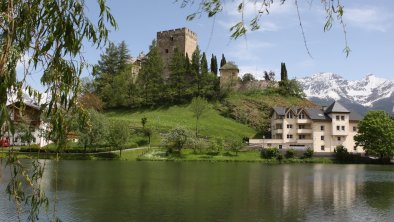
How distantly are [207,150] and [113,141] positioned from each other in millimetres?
16019

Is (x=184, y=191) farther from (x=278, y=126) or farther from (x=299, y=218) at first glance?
(x=278, y=126)

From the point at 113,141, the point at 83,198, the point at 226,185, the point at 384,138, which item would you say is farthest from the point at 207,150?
the point at 83,198

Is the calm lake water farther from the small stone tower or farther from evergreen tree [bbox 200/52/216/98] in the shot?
the small stone tower

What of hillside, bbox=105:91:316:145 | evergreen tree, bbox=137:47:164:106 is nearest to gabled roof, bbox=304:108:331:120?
hillside, bbox=105:91:316:145

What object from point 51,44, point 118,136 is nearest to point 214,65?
point 118,136

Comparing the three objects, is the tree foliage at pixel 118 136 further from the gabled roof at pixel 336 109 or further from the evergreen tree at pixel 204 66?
the gabled roof at pixel 336 109

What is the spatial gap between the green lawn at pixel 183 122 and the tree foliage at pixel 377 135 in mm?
24535

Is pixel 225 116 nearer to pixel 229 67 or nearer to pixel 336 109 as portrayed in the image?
pixel 229 67

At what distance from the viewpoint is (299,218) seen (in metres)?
22.6

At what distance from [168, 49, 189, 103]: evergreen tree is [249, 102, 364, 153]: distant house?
2663 centimetres

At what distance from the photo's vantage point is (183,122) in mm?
92750

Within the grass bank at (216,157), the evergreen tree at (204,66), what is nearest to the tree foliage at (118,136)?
the grass bank at (216,157)

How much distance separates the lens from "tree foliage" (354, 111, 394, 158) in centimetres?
7038

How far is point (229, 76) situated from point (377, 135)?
4688 cm
